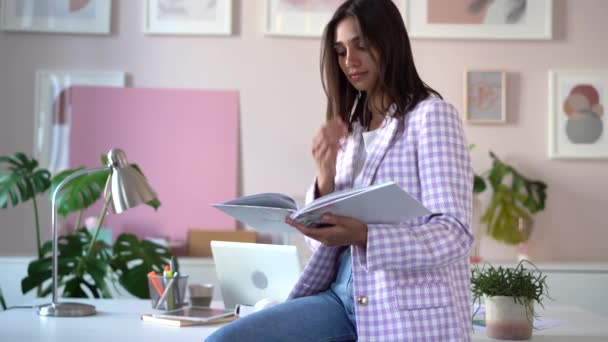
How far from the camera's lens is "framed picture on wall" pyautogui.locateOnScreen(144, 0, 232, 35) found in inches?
184

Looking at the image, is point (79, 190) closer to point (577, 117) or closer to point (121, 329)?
point (121, 329)

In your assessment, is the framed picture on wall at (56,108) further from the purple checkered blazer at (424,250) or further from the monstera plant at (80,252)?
the purple checkered blazer at (424,250)

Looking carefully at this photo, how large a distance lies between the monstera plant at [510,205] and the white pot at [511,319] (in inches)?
90.6

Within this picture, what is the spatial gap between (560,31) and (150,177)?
253 centimetres

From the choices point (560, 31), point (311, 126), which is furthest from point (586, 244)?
point (311, 126)

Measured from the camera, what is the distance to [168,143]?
468 cm

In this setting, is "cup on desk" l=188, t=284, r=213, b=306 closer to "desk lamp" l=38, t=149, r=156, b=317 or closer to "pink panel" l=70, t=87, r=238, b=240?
"desk lamp" l=38, t=149, r=156, b=317

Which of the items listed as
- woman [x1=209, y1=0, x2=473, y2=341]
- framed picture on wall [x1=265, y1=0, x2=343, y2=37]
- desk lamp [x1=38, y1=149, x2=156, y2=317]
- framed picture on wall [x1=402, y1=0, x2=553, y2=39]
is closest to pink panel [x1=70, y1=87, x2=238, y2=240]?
framed picture on wall [x1=265, y1=0, x2=343, y2=37]

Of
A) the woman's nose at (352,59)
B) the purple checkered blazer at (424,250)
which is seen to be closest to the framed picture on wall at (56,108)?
the woman's nose at (352,59)

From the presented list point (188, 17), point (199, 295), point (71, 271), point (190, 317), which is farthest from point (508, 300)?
point (188, 17)

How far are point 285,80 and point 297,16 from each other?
38 cm

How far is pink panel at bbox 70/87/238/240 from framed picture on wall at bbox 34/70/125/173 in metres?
0.06

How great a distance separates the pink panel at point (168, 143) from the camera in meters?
4.62

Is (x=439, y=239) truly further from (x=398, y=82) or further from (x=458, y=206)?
(x=398, y=82)
